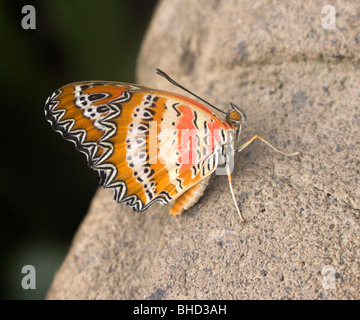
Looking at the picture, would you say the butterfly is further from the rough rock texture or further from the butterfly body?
the rough rock texture

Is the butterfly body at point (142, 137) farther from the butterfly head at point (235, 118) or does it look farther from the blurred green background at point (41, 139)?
the blurred green background at point (41, 139)

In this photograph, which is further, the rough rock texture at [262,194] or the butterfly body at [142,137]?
the butterfly body at [142,137]

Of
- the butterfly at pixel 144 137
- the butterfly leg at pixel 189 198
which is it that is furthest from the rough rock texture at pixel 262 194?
the butterfly at pixel 144 137

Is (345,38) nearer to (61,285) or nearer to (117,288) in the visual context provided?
(117,288)

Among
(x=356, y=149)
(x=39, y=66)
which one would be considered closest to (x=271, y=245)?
(x=356, y=149)

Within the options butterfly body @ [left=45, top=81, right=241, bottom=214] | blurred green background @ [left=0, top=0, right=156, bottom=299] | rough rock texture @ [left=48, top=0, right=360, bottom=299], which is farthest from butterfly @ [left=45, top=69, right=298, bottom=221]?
blurred green background @ [left=0, top=0, right=156, bottom=299]
